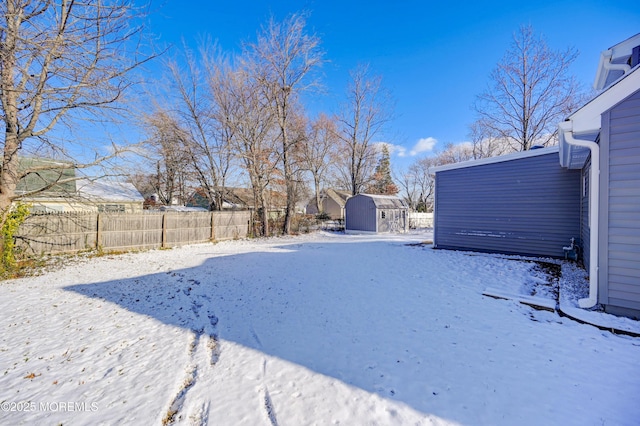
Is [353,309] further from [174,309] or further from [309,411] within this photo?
[174,309]

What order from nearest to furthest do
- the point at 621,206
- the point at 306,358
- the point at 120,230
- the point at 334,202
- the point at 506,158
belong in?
the point at 306,358, the point at 621,206, the point at 506,158, the point at 120,230, the point at 334,202

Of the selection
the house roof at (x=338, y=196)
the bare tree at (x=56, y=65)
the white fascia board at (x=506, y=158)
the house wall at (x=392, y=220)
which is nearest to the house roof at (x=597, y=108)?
the white fascia board at (x=506, y=158)

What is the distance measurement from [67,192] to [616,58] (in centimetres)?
1302

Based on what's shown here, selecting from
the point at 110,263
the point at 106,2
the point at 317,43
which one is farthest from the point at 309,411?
the point at 317,43

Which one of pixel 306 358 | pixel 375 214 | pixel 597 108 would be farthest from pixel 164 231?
pixel 597 108

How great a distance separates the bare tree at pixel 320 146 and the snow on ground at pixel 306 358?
19721 millimetres

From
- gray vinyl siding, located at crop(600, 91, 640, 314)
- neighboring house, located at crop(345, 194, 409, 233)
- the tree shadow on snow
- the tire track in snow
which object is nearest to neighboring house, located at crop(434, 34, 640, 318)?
gray vinyl siding, located at crop(600, 91, 640, 314)

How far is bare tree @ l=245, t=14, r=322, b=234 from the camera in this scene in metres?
15.4

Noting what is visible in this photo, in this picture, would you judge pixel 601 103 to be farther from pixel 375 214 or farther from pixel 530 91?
pixel 530 91

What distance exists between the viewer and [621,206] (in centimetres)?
362

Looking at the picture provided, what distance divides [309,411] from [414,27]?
1318cm

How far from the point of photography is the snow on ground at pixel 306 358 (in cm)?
208

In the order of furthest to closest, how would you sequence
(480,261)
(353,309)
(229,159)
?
1. (229,159)
2. (480,261)
3. (353,309)

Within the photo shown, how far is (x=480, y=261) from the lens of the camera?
743cm
